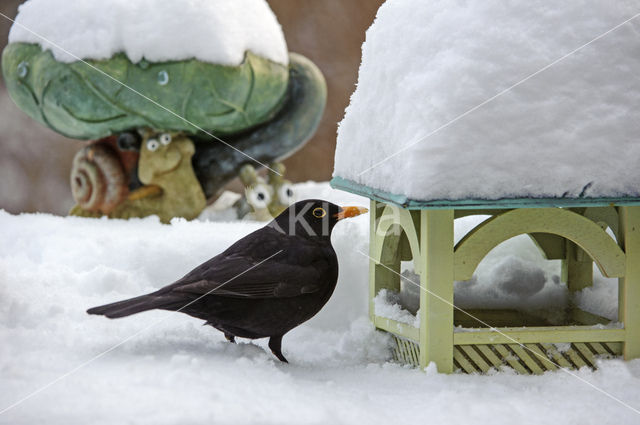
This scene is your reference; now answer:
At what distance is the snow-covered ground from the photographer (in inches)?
41.1

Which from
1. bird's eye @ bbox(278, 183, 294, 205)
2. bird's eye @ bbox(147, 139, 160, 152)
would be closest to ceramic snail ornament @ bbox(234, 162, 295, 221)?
bird's eye @ bbox(278, 183, 294, 205)

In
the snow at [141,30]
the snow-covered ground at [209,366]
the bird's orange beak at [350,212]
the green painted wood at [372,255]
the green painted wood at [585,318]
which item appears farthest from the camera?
the snow at [141,30]

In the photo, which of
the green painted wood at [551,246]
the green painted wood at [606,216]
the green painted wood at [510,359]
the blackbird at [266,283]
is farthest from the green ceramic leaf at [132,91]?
the green painted wood at [510,359]

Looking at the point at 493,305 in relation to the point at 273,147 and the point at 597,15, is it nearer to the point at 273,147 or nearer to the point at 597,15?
the point at 597,15

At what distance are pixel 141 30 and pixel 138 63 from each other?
10 centimetres

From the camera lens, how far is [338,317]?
1.68 metres

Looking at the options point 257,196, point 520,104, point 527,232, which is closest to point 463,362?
point 527,232

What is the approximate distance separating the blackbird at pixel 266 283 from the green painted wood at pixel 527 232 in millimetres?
210

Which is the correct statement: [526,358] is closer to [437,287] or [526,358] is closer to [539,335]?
[539,335]

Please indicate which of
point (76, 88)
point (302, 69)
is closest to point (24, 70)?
point (76, 88)

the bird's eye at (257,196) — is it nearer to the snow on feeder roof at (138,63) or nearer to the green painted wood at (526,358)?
the snow on feeder roof at (138,63)

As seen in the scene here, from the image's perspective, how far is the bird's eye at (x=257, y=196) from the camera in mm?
2502

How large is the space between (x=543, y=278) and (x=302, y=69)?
1.23 metres

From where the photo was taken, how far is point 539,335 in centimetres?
137
